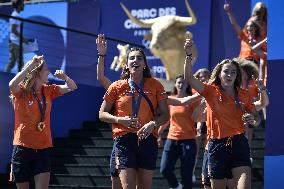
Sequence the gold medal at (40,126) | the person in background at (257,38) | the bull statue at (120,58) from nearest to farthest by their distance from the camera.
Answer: the gold medal at (40,126)
the person in background at (257,38)
the bull statue at (120,58)

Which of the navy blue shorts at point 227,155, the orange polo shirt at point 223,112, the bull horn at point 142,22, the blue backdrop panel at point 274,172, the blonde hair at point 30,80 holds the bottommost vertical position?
the blue backdrop panel at point 274,172

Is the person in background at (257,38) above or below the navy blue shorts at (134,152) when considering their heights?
above

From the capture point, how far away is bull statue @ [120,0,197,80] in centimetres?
1473

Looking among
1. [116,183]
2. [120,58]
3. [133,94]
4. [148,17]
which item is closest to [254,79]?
[133,94]

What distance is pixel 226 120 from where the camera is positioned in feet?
23.5

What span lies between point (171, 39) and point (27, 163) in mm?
7608

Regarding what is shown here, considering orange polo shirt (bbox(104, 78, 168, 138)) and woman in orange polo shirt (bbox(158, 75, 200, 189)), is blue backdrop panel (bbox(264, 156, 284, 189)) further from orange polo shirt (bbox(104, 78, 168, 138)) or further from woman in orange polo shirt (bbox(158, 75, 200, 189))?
orange polo shirt (bbox(104, 78, 168, 138))

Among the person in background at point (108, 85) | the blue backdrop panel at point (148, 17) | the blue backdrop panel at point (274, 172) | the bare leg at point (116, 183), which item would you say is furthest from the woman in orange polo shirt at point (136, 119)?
the blue backdrop panel at point (148, 17)

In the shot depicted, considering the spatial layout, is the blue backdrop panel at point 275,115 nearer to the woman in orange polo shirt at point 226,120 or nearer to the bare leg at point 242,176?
the woman in orange polo shirt at point 226,120

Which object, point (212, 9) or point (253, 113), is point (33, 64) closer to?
point (253, 113)

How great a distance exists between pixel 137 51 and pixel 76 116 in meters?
7.21

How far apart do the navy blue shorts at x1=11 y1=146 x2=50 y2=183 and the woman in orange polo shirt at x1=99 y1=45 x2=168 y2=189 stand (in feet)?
3.38

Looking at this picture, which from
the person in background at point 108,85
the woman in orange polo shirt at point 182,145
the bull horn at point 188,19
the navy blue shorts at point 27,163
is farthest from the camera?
the bull horn at point 188,19

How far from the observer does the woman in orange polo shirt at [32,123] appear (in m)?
7.64
